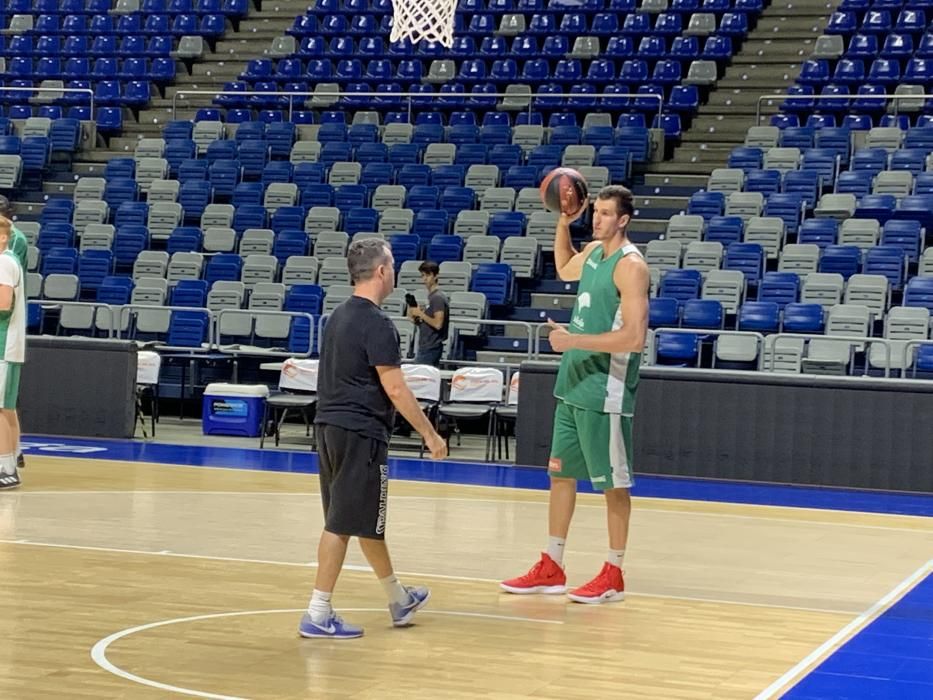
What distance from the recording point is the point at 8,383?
36.5 feet

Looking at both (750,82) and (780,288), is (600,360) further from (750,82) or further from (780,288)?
(750,82)

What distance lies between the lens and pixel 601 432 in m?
7.97

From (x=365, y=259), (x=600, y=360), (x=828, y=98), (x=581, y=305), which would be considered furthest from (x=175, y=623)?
(x=828, y=98)

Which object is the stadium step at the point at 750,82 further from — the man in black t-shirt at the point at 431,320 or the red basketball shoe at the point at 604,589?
the red basketball shoe at the point at 604,589

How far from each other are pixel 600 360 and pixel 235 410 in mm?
9592

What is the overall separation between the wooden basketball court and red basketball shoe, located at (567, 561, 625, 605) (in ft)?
0.23

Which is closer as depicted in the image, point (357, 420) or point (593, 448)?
point (357, 420)

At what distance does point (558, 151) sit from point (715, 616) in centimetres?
1402

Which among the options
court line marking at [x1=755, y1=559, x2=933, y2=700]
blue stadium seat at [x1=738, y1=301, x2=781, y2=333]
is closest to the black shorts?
court line marking at [x1=755, y1=559, x2=933, y2=700]

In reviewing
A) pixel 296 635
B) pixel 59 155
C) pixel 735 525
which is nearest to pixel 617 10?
pixel 59 155

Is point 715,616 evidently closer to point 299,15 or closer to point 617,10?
point 617,10

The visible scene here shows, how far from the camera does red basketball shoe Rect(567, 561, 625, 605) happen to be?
7.80m

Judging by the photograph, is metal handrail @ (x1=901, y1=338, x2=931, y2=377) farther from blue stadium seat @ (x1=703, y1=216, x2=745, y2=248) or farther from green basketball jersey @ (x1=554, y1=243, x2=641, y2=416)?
green basketball jersey @ (x1=554, y1=243, x2=641, y2=416)

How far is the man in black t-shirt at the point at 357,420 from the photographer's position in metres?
6.71
